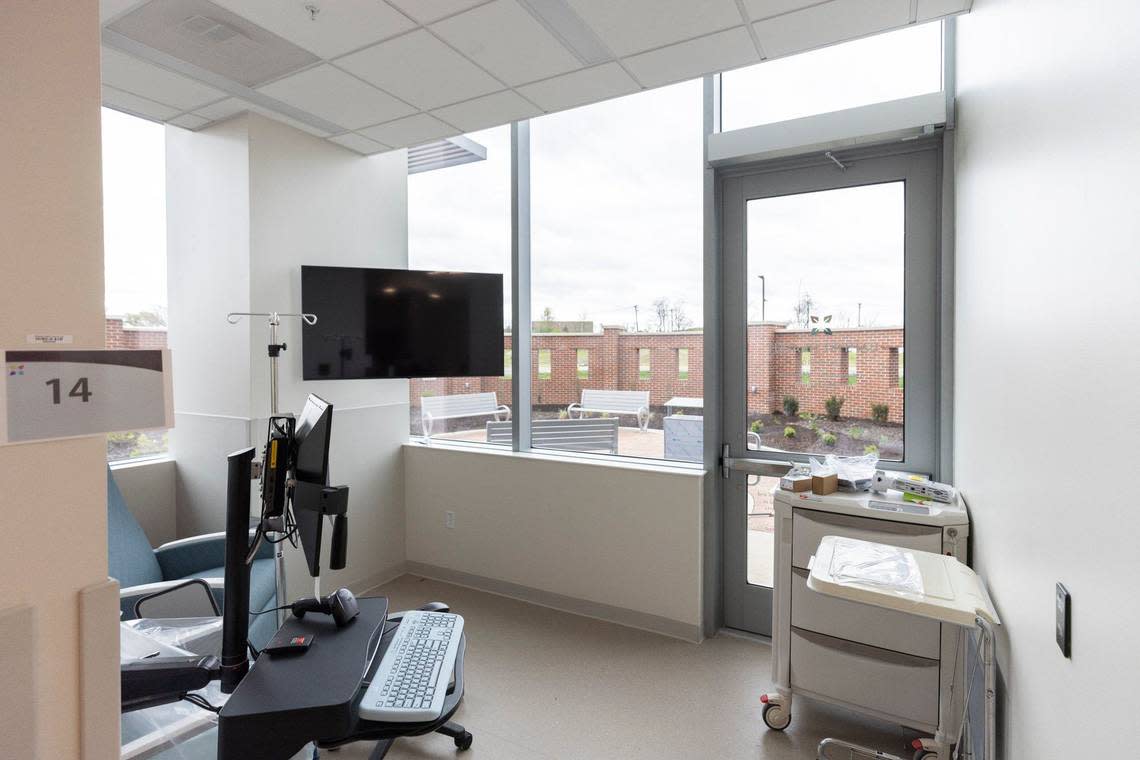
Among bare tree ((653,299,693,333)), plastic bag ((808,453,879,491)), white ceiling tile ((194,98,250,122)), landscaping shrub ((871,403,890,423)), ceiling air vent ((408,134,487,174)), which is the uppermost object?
ceiling air vent ((408,134,487,174))

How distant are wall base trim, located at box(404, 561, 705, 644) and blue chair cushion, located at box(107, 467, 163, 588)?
1669 mm

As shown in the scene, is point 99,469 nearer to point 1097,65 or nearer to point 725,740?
point 1097,65

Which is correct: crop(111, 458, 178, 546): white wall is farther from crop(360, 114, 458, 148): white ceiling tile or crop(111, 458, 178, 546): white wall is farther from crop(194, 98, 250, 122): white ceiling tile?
crop(360, 114, 458, 148): white ceiling tile

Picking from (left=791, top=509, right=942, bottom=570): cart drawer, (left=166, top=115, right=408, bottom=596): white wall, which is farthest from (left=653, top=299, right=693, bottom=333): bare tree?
(left=166, top=115, right=408, bottom=596): white wall

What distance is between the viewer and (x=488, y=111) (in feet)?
10.4

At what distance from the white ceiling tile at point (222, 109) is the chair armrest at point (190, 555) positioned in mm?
2201

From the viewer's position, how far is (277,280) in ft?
11.0

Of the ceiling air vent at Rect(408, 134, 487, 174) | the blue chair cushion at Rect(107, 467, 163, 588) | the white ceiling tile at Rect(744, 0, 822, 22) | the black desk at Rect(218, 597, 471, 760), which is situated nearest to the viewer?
the black desk at Rect(218, 597, 471, 760)

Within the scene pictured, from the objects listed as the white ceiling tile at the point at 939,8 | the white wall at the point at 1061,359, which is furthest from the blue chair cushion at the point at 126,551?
the white ceiling tile at the point at 939,8

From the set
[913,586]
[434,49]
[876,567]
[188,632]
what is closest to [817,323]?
[876,567]

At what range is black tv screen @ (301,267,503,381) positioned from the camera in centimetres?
344

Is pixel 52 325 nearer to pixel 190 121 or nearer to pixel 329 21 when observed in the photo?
pixel 329 21

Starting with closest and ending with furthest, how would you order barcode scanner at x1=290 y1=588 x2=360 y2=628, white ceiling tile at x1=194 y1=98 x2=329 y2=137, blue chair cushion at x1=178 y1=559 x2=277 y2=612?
barcode scanner at x1=290 y1=588 x2=360 y2=628 → blue chair cushion at x1=178 y1=559 x2=277 y2=612 → white ceiling tile at x1=194 y1=98 x2=329 y2=137

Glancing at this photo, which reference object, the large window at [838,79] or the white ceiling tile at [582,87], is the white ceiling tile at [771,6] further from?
the white ceiling tile at [582,87]
